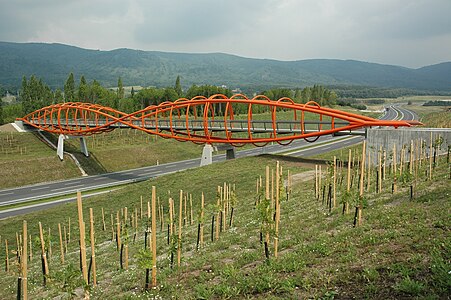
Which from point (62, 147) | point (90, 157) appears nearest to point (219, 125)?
point (90, 157)

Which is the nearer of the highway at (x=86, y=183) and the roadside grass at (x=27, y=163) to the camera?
the highway at (x=86, y=183)

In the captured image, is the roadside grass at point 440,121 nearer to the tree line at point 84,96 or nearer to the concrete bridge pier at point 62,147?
the tree line at point 84,96

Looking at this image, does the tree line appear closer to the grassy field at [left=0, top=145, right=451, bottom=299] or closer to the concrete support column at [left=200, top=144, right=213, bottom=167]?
the concrete support column at [left=200, top=144, right=213, bottom=167]

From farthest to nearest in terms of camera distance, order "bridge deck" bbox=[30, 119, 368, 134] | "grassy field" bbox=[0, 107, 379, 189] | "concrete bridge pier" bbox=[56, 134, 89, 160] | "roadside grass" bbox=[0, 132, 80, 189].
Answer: "concrete bridge pier" bbox=[56, 134, 89, 160] → "grassy field" bbox=[0, 107, 379, 189] → "roadside grass" bbox=[0, 132, 80, 189] → "bridge deck" bbox=[30, 119, 368, 134]

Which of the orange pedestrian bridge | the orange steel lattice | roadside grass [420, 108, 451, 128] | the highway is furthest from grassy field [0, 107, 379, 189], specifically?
roadside grass [420, 108, 451, 128]

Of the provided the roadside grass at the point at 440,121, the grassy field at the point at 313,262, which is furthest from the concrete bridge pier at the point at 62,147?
the roadside grass at the point at 440,121

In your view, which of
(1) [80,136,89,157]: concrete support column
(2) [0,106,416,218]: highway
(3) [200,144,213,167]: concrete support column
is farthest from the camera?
(1) [80,136,89,157]: concrete support column

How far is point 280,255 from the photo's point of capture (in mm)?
10547

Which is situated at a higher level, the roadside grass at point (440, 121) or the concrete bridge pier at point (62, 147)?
the roadside grass at point (440, 121)

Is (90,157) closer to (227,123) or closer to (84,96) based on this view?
(227,123)

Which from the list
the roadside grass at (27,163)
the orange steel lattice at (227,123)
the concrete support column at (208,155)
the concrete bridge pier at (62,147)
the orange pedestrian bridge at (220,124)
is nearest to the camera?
the orange steel lattice at (227,123)

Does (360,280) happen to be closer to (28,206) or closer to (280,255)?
(280,255)

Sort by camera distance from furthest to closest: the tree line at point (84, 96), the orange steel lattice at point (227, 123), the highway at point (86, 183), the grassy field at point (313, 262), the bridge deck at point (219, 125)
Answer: the tree line at point (84, 96) → the highway at point (86, 183) → the bridge deck at point (219, 125) → the orange steel lattice at point (227, 123) → the grassy field at point (313, 262)

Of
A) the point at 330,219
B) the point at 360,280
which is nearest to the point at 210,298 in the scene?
the point at 360,280
